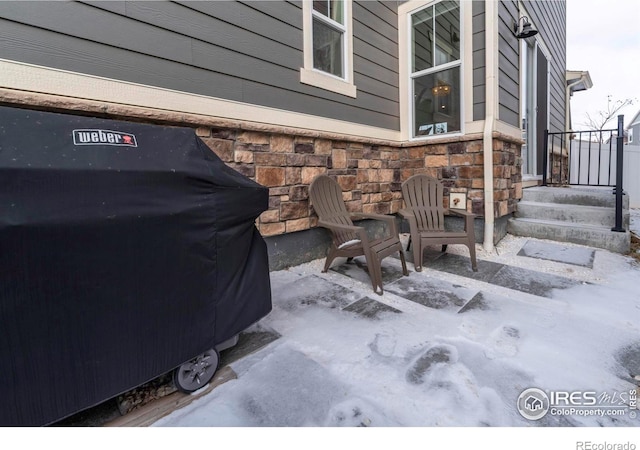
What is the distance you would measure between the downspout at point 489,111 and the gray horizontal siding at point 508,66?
173 millimetres

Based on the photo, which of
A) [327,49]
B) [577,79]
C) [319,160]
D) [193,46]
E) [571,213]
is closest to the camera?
[193,46]

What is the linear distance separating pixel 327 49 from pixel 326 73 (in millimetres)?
339

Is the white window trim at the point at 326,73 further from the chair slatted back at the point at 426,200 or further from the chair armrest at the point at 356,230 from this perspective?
the chair armrest at the point at 356,230

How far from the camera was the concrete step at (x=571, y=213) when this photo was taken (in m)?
3.47

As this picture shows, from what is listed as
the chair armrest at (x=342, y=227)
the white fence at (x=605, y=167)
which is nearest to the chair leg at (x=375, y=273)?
the chair armrest at (x=342, y=227)

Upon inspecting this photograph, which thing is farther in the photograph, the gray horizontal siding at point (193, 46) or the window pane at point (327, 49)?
the window pane at point (327, 49)

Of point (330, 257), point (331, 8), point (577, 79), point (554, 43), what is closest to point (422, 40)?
point (331, 8)

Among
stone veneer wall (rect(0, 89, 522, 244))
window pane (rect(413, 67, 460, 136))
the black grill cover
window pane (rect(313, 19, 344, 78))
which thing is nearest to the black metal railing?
stone veneer wall (rect(0, 89, 522, 244))

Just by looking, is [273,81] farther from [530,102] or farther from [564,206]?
[530,102]

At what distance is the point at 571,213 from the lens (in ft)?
12.2

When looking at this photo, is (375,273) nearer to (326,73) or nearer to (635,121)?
(326,73)

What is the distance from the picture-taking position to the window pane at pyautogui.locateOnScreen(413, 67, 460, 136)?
387 centimetres

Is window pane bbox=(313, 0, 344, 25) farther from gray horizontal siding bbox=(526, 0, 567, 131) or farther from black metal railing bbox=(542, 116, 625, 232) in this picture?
black metal railing bbox=(542, 116, 625, 232)

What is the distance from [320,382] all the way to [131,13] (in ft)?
8.55
